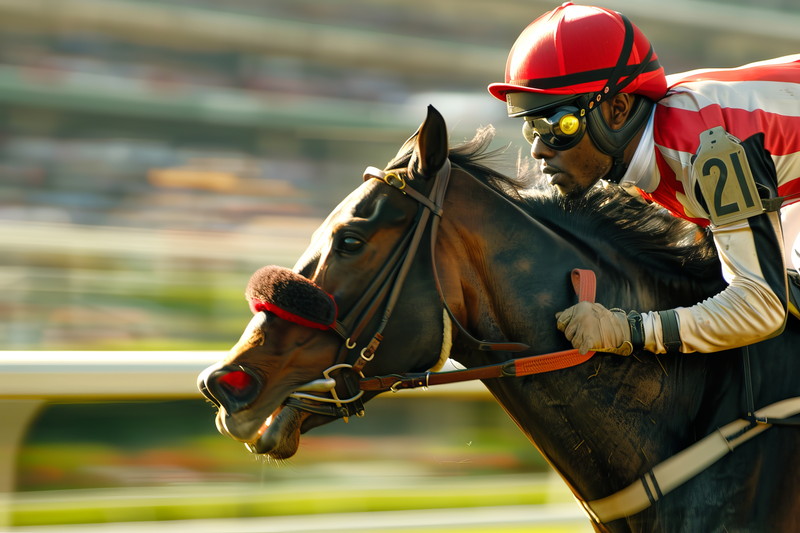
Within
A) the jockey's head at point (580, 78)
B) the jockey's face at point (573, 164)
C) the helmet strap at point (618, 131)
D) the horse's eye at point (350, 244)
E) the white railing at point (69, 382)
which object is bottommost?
the white railing at point (69, 382)

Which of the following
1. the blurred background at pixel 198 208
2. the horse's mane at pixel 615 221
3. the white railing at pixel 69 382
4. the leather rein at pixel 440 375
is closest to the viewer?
the leather rein at pixel 440 375

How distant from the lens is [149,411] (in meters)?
3.26

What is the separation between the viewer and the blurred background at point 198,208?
10.7 feet

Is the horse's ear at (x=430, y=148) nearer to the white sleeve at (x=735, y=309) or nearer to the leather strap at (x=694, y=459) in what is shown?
the white sleeve at (x=735, y=309)

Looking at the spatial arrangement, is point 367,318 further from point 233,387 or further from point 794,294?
point 794,294

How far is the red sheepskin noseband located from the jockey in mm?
517

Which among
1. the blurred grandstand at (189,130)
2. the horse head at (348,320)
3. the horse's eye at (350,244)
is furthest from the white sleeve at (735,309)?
the blurred grandstand at (189,130)

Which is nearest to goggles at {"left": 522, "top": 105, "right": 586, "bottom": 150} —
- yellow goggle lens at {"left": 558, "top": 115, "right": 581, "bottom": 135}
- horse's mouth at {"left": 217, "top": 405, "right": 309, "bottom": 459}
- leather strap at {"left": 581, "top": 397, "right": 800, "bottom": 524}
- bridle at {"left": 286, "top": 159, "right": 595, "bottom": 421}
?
yellow goggle lens at {"left": 558, "top": 115, "right": 581, "bottom": 135}

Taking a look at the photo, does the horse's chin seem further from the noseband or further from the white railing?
the white railing

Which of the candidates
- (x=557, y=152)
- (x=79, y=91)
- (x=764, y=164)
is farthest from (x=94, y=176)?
(x=764, y=164)

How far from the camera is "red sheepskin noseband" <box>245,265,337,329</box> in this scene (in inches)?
72.4

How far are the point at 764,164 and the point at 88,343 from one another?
2577mm

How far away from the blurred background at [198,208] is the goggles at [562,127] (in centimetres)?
19

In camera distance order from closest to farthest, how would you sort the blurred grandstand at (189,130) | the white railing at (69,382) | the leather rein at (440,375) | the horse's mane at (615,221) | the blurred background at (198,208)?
the leather rein at (440,375) < the horse's mane at (615,221) < the white railing at (69,382) < the blurred background at (198,208) < the blurred grandstand at (189,130)
